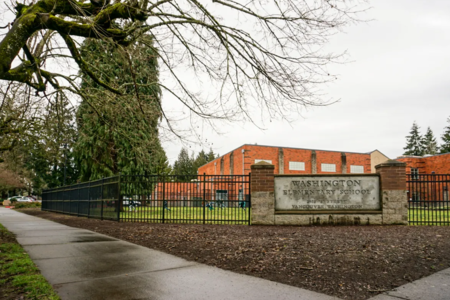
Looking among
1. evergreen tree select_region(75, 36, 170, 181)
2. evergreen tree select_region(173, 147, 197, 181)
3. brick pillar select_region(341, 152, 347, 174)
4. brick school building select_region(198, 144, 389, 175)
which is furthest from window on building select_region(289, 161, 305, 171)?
evergreen tree select_region(173, 147, 197, 181)

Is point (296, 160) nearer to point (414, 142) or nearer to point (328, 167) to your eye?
point (328, 167)

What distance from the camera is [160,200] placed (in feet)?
42.9

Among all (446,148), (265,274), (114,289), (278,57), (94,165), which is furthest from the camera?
(446,148)

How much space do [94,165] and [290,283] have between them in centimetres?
2081

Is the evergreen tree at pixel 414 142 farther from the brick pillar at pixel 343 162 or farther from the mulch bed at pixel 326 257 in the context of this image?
the mulch bed at pixel 326 257

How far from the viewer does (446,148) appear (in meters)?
73.0

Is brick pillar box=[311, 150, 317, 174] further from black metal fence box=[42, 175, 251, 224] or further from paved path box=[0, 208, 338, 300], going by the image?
paved path box=[0, 208, 338, 300]

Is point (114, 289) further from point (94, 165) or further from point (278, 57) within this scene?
point (94, 165)

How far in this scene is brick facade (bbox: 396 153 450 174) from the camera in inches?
1437

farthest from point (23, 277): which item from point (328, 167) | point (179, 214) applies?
point (328, 167)

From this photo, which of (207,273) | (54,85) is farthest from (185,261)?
(54,85)

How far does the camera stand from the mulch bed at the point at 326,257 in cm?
450

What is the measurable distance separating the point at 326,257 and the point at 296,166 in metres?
35.5

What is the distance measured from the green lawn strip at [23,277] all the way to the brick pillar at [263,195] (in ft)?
22.6
